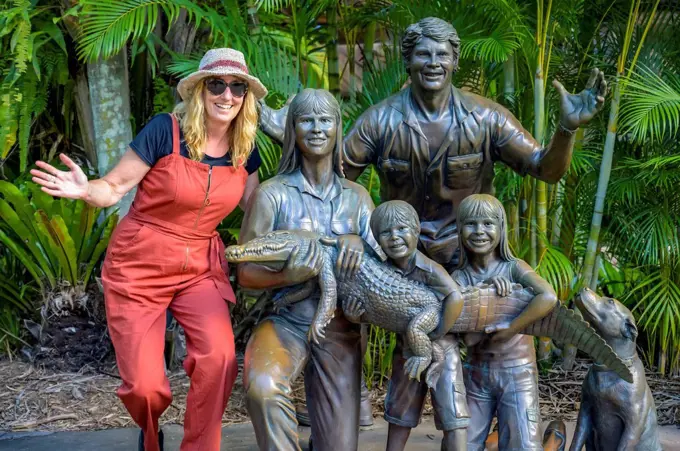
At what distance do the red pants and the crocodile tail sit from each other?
1341mm

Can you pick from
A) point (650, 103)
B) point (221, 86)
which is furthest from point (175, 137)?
point (650, 103)

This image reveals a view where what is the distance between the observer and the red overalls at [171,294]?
4.24 meters

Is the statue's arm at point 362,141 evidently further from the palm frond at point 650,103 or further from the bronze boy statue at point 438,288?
the palm frond at point 650,103

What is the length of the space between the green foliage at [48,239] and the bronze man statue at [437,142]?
2339 mm

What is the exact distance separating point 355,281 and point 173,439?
1.98 m

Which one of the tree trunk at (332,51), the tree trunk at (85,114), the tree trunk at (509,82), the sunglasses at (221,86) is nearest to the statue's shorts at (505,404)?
the sunglasses at (221,86)

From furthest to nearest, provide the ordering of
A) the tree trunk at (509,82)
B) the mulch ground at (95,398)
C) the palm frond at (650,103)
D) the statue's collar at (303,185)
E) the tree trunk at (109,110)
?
the tree trunk at (109,110)
the tree trunk at (509,82)
the mulch ground at (95,398)
the palm frond at (650,103)
the statue's collar at (303,185)

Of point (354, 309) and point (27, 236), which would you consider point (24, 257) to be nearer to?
point (27, 236)

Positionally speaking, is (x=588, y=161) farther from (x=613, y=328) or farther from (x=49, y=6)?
(x=49, y=6)

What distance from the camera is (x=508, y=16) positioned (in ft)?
18.1

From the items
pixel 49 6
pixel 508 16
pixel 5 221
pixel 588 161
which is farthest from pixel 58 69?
pixel 588 161

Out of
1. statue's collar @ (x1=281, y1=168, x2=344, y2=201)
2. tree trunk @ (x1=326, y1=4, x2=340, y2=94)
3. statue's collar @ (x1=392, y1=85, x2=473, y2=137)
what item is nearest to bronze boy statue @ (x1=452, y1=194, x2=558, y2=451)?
statue's collar @ (x1=281, y1=168, x2=344, y2=201)

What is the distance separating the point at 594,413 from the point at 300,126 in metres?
1.81

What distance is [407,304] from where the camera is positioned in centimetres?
387
